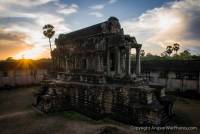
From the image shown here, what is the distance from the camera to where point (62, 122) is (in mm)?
13016

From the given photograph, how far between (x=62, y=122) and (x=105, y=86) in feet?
14.4

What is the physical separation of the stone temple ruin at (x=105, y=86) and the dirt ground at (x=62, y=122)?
948 mm

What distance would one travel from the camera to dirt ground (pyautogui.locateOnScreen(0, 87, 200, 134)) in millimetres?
11258

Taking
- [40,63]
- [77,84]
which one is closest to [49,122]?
[77,84]

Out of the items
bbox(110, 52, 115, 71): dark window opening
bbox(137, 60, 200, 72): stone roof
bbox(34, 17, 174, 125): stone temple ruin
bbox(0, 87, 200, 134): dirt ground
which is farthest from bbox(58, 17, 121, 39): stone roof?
bbox(137, 60, 200, 72): stone roof

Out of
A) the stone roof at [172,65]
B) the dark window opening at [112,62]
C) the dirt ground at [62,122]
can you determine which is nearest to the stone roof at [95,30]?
the dark window opening at [112,62]

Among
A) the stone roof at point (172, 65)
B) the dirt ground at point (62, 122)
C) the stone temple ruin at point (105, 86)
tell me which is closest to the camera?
the dirt ground at point (62, 122)

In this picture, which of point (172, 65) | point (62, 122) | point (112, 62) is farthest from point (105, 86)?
point (172, 65)

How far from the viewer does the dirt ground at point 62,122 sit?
1126 cm

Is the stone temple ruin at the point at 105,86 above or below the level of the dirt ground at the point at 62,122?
above

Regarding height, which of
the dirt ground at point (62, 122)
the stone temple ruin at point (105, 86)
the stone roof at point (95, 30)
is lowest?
the dirt ground at point (62, 122)

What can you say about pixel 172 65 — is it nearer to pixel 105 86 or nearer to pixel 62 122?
pixel 105 86

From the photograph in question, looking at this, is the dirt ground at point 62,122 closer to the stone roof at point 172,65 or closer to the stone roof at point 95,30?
the stone roof at point 172,65

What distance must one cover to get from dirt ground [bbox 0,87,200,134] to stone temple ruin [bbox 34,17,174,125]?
948 millimetres
